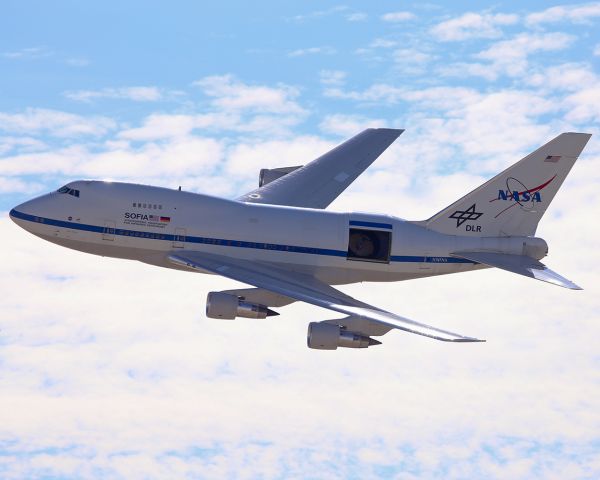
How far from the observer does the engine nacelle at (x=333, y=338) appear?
2398 inches

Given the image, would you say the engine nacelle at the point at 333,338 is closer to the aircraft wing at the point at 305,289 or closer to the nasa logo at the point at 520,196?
the aircraft wing at the point at 305,289

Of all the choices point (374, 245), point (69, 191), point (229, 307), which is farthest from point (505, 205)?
point (69, 191)

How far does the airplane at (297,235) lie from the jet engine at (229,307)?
6cm

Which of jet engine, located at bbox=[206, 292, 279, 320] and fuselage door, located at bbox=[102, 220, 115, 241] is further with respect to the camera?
fuselage door, located at bbox=[102, 220, 115, 241]

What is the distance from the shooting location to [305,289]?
6475cm

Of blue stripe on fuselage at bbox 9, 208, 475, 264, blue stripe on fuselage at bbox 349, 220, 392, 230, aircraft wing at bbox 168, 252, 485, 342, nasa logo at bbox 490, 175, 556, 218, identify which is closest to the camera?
aircraft wing at bbox 168, 252, 485, 342

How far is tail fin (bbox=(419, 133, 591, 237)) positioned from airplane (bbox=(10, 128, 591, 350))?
0.20ft

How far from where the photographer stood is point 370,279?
69875mm

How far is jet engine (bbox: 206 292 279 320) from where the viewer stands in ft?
206

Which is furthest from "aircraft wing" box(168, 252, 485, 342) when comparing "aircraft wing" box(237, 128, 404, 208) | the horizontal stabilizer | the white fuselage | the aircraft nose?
"aircraft wing" box(237, 128, 404, 208)

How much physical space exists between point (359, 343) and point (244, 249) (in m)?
10.4

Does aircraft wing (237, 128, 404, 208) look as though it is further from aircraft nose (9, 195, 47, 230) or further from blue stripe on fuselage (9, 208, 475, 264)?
aircraft nose (9, 195, 47, 230)

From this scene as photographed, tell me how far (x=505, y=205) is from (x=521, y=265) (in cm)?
404

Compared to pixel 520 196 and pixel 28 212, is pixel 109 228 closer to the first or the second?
pixel 28 212
